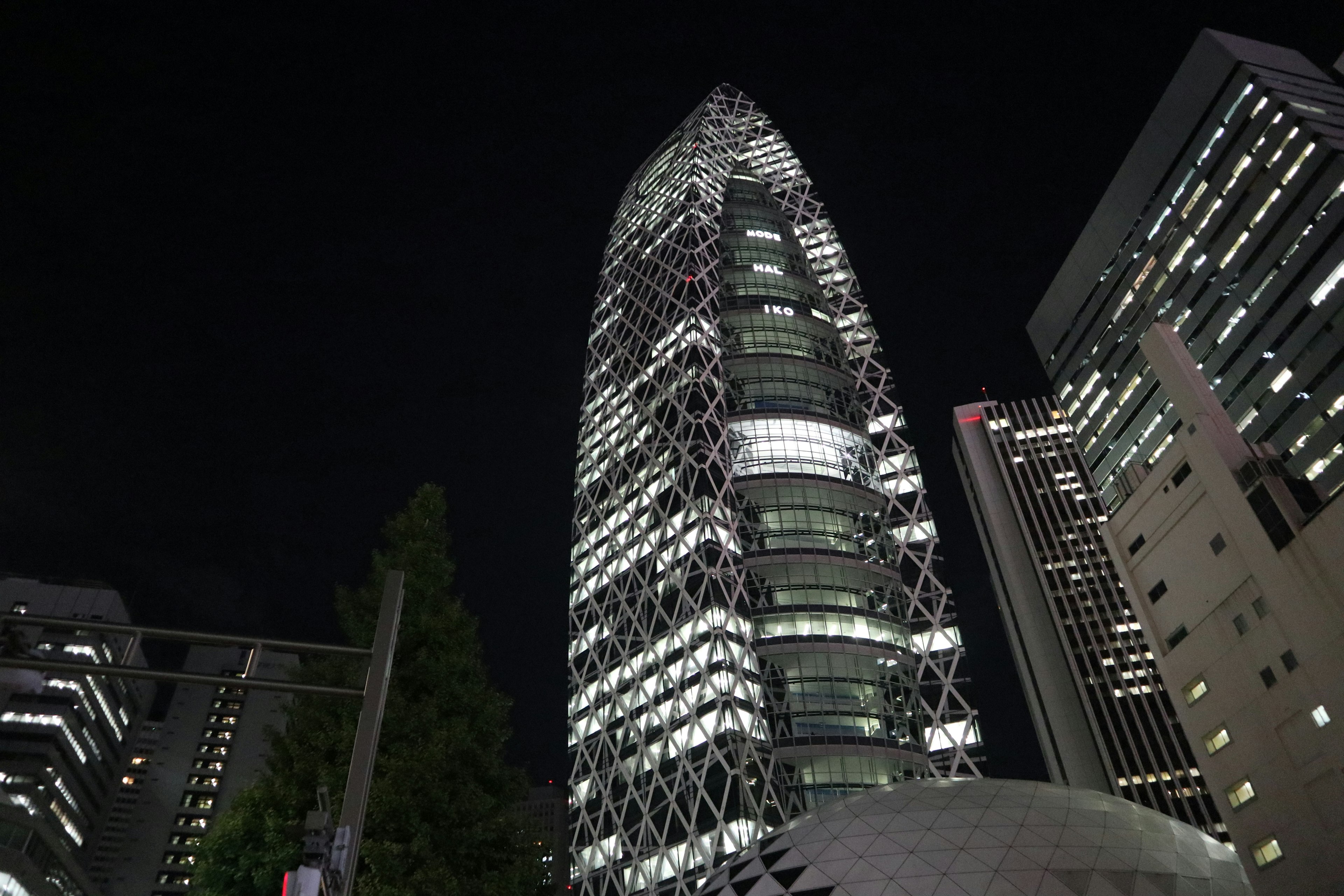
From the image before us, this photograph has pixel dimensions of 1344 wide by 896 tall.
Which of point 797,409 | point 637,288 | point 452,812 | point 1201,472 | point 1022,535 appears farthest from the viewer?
point 1022,535

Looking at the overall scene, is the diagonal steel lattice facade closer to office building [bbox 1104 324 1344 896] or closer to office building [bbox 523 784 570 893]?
office building [bbox 523 784 570 893]

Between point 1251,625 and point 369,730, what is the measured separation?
40948mm

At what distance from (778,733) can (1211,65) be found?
232ft

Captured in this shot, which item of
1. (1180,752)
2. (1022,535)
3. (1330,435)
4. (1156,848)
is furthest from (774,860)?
(1022,535)

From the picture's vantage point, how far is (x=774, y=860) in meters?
31.7

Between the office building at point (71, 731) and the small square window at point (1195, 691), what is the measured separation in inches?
2967

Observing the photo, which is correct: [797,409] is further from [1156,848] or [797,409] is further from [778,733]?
[1156,848]

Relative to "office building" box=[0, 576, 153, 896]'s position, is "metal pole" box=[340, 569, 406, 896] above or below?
below

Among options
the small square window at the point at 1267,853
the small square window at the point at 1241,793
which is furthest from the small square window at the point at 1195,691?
the small square window at the point at 1267,853

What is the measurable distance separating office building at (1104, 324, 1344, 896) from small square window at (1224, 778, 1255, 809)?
2.1 inches

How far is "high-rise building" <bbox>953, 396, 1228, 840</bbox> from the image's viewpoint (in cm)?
11969

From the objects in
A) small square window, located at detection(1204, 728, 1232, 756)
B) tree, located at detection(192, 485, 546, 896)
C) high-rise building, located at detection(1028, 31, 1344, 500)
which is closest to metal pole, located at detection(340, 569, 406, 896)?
tree, located at detection(192, 485, 546, 896)

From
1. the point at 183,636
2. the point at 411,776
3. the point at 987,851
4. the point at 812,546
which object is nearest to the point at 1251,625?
the point at 987,851

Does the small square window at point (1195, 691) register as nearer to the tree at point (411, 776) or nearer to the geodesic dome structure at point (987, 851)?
the geodesic dome structure at point (987, 851)
